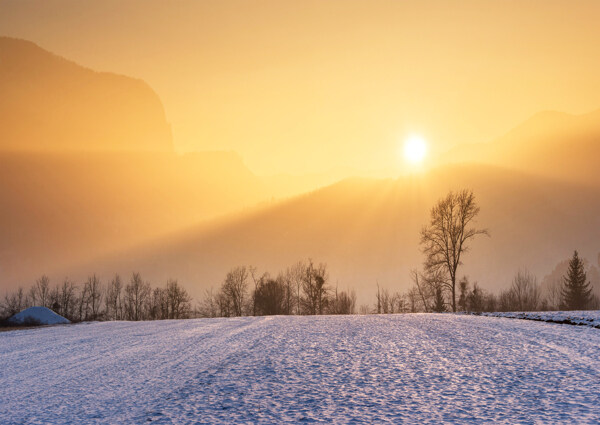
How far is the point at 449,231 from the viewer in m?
53.9

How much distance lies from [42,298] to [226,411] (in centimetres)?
14279

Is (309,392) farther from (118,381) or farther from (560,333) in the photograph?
(560,333)

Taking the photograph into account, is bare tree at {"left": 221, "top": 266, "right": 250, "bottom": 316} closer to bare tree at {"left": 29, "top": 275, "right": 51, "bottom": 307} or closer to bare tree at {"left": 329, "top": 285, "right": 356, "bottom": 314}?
bare tree at {"left": 329, "top": 285, "right": 356, "bottom": 314}

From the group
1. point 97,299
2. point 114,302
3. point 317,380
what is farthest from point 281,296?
point 317,380

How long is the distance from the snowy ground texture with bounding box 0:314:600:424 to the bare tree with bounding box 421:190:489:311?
117ft

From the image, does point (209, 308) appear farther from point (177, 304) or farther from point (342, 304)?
point (342, 304)

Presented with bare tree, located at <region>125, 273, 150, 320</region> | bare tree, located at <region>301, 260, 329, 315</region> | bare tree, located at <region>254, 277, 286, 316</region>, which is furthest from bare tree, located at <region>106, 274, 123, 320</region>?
bare tree, located at <region>301, 260, 329, 315</region>

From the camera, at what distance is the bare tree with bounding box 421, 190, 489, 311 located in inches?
2105

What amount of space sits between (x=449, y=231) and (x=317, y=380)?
152ft

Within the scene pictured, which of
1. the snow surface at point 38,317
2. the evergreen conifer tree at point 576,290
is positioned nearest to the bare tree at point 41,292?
the snow surface at point 38,317

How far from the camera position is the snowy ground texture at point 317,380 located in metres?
8.64

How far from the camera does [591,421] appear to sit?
782cm

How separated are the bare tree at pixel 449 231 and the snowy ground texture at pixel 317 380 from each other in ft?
117

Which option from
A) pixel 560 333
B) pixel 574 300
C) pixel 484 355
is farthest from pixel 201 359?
pixel 574 300
